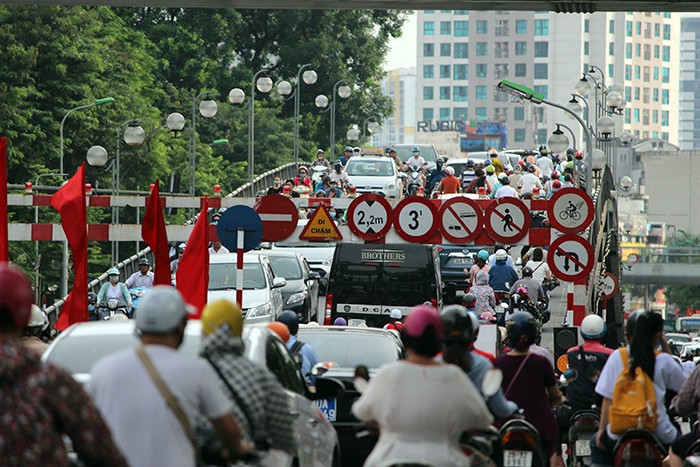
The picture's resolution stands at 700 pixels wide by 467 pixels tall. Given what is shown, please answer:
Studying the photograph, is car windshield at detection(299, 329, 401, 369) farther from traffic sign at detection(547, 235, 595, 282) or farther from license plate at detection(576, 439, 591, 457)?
traffic sign at detection(547, 235, 595, 282)

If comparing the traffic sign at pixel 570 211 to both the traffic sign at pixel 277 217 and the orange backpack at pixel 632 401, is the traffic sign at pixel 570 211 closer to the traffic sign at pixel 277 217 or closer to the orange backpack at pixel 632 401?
the traffic sign at pixel 277 217

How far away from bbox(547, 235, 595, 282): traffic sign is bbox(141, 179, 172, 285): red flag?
5.97 metres

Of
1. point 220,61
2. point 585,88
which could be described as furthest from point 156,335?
point 220,61

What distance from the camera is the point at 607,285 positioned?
34031 millimetres

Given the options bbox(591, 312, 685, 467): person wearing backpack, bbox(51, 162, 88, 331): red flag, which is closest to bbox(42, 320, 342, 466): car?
bbox(591, 312, 685, 467): person wearing backpack

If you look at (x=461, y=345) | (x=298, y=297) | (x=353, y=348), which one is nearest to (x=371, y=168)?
(x=298, y=297)

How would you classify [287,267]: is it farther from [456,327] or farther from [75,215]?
[456,327]

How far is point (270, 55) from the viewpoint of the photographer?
83.9m

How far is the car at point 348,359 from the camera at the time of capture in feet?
42.2

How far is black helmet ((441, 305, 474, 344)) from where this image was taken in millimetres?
9414

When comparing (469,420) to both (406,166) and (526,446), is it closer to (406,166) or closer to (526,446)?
(526,446)

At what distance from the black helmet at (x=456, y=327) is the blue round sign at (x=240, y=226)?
32.8ft

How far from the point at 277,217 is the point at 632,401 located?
47.0 ft

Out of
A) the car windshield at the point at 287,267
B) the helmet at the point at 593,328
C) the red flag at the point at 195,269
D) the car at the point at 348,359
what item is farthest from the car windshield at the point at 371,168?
the helmet at the point at 593,328
